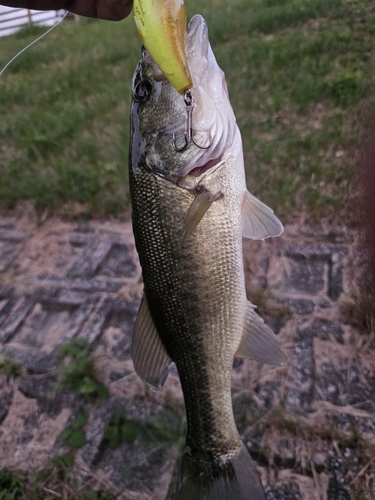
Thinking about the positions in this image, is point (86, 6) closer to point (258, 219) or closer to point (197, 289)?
point (258, 219)

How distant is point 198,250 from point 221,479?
0.80 meters

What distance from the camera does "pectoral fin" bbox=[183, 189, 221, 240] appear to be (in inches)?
50.8

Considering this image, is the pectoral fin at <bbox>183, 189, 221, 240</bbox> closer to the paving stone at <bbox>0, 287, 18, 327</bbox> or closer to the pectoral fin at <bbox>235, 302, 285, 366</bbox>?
the pectoral fin at <bbox>235, 302, 285, 366</bbox>

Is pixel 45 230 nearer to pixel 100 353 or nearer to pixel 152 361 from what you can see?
pixel 100 353

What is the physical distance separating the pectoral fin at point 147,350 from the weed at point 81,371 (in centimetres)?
99

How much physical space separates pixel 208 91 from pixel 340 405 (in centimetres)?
156

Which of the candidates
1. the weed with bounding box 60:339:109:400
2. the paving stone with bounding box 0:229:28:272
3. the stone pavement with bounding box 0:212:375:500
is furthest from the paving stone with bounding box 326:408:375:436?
the paving stone with bounding box 0:229:28:272

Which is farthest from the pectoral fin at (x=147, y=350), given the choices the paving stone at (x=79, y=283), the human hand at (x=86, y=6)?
the paving stone at (x=79, y=283)

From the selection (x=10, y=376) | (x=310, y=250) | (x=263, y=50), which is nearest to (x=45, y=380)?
(x=10, y=376)

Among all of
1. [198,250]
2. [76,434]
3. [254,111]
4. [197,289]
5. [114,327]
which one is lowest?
[76,434]

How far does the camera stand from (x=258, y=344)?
155 centimetres

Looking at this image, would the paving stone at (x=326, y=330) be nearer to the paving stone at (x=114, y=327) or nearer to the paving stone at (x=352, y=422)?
the paving stone at (x=352, y=422)

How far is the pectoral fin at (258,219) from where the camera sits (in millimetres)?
1455

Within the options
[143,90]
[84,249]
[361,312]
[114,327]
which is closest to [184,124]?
[143,90]
